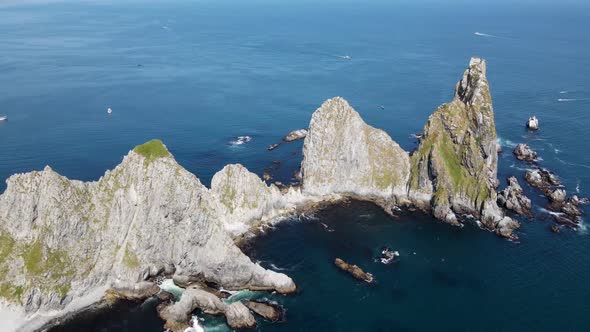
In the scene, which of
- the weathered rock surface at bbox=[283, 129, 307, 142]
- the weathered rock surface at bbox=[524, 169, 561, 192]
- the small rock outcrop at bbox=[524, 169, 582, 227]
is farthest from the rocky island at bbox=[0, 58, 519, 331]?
the weathered rock surface at bbox=[283, 129, 307, 142]

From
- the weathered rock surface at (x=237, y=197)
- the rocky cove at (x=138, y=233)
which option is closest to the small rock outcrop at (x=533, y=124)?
the rocky cove at (x=138, y=233)

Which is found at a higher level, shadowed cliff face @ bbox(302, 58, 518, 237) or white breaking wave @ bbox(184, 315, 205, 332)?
shadowed cliff face @ bbox(302, 58, 518, 237)

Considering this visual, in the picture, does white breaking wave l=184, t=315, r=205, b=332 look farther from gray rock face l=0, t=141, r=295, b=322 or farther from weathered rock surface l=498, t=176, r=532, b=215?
weathered rock surface l=498, t=176, r=532, b=215

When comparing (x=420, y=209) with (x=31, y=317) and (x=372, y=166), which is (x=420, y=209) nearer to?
(x=372, y=166)

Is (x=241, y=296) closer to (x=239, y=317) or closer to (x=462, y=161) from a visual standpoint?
(x=239, y=317)

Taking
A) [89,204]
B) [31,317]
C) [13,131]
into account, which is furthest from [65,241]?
[13,131]

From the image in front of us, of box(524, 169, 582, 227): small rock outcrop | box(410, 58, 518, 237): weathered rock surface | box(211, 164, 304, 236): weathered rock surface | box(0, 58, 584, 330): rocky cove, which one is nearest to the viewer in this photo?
box(0, 58, 584, 330): rocky cove

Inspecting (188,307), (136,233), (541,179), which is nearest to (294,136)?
(541,179)
